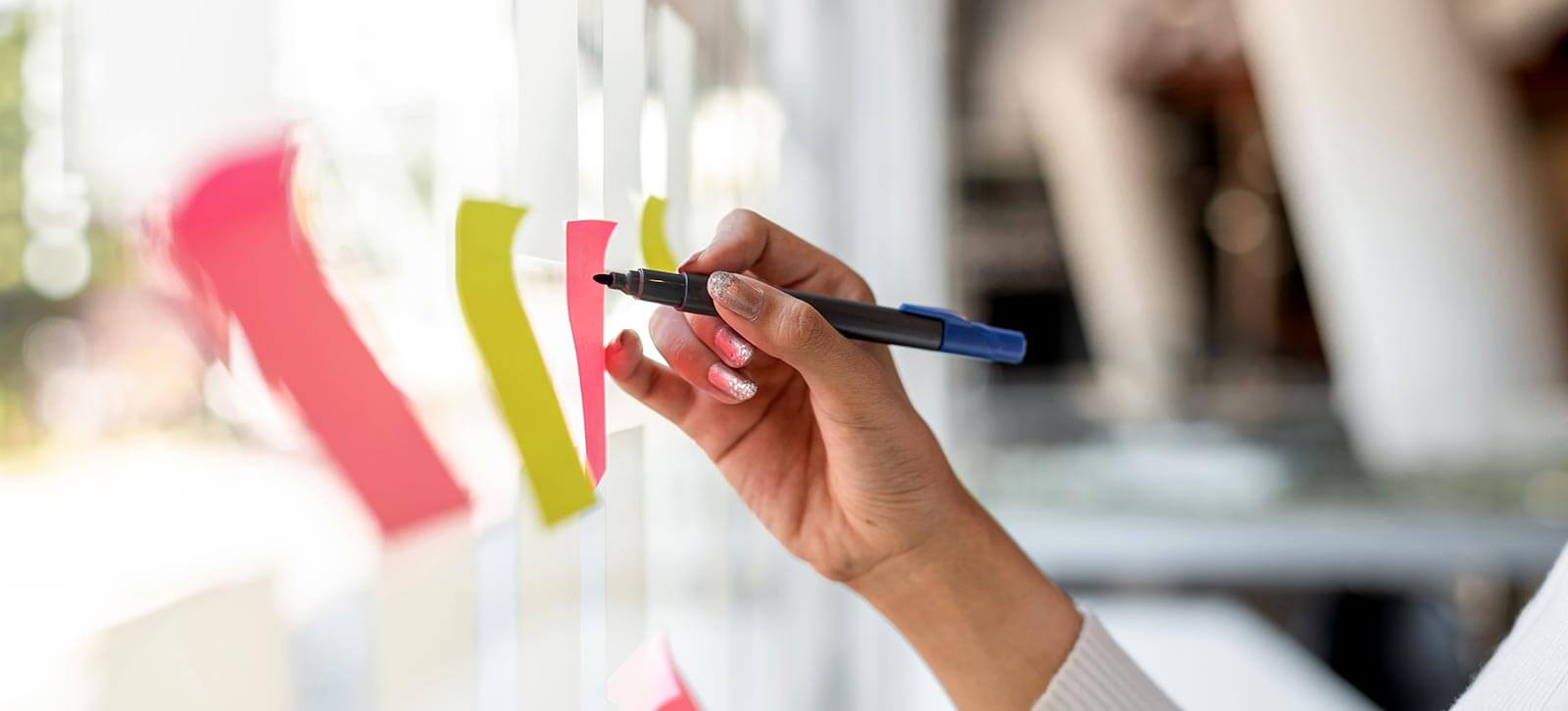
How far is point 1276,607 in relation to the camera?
2943 millimetres

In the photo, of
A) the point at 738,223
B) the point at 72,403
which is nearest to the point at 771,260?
the point at 738,223

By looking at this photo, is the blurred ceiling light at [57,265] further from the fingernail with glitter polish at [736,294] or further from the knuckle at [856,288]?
the knuckle at [856,288]

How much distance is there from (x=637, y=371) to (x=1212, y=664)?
45.7 inches

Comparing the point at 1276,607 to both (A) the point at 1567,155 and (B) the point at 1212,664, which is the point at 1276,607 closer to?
(B) the point at 1212,664

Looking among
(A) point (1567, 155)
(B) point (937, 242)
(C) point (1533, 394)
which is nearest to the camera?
(B) point (937, 242)

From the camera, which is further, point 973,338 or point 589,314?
point 973,338

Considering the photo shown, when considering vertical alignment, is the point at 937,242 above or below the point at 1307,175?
below

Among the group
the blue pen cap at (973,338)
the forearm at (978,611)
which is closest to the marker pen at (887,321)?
the blue pen cap at (973,338)

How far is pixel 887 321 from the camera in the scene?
0.44m

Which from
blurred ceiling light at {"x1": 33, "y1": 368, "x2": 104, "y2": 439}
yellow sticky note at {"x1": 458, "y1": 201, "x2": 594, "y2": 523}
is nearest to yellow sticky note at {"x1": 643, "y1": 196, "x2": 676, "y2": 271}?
yellow sticky note at {"x1": 458, "y1": 201, "x2": 594, "y2": 523}

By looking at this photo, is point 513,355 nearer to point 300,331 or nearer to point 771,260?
point 300,331

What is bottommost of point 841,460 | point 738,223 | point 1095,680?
point 1095,680

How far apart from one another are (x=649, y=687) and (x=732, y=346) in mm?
159

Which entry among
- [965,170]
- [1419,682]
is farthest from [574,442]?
[965,170]
